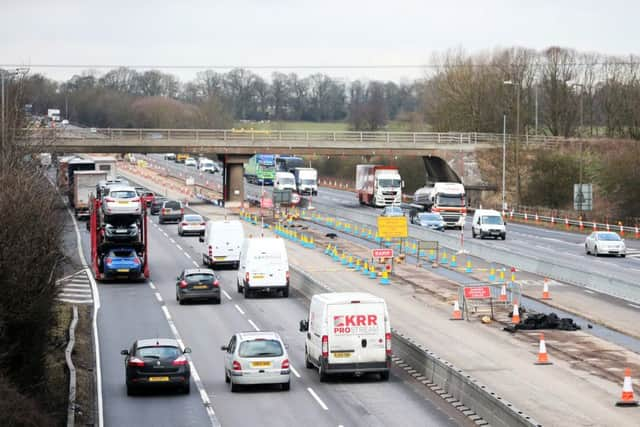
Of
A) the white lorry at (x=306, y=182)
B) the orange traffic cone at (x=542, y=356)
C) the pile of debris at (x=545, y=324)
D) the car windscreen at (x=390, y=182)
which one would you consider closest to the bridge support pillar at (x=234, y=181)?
the car windscreen at (x=390, y=182)

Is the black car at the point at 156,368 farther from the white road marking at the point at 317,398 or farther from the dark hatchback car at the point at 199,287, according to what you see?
the dark hatchback car at the point at 199,287

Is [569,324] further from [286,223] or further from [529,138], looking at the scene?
[529,138]

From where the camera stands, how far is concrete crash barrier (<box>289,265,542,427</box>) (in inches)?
882

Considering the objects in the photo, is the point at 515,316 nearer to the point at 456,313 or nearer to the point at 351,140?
the point at 456,313

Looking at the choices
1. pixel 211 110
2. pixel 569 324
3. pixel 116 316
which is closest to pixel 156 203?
pixel 116 316

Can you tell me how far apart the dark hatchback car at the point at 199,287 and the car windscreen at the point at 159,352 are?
16345 mm

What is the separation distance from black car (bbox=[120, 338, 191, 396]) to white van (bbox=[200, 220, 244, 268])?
27275mm

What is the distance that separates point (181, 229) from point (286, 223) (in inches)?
→ 400

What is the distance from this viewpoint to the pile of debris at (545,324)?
36.8 metres

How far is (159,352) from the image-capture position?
27.6 metres

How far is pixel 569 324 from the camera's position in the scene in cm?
3697

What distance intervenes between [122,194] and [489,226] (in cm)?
2716

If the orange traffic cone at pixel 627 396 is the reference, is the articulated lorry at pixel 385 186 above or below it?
above

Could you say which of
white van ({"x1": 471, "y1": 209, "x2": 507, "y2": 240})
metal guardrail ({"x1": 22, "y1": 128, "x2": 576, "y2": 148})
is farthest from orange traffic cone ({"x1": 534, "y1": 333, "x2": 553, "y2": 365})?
metal guardrail ({"x1": 22, "y1": 128, "x2": 576, "y2": 148})
